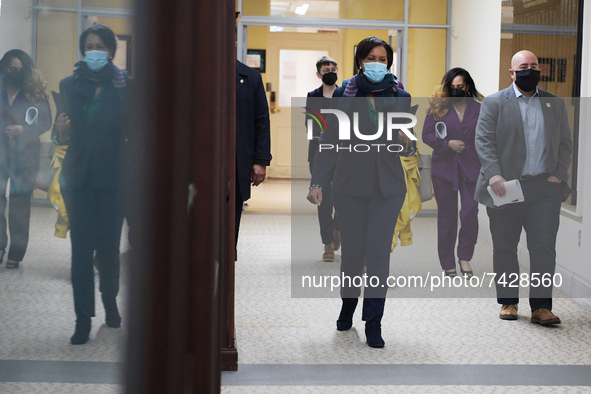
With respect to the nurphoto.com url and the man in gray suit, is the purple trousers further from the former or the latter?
the man in gray suit

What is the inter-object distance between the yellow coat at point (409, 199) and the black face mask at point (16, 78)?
4.50m

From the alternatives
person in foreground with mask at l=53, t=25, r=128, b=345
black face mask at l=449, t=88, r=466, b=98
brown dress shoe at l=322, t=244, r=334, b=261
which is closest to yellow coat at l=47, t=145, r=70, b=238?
person in foreground with mask at l=53, t=25, r=128, b=345

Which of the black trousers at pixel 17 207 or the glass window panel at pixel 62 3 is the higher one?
the glass window panel at pixel 62 3

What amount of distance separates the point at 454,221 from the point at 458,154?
47 centimetres

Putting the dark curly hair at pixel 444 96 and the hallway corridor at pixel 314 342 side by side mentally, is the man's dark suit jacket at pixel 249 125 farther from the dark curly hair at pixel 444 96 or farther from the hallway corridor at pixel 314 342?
the dark curly hair at pixel 444 96

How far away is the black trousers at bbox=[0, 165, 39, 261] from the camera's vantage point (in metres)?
0.25

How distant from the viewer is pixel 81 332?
0.99ft

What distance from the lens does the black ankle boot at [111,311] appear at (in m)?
0.32

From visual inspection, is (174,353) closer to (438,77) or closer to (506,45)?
(506,45)

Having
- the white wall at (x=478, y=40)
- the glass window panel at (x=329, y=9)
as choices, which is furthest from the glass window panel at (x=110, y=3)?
the glass window panel at (x=329, y=9)

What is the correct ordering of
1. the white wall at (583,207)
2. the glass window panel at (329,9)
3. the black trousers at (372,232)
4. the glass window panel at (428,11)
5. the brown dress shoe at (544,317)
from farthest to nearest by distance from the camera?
1. the glass window panel at (428,11)
2. the glass window panel at (329,9)
3. the white wall at (583,207)
4. the brown dress shoe at (544,317)
5. the black trousers at (372,232)

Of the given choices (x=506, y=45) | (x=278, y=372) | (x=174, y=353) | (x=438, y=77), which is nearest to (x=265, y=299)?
(x=278, y=372)

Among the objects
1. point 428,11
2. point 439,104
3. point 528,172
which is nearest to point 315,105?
point 439,104

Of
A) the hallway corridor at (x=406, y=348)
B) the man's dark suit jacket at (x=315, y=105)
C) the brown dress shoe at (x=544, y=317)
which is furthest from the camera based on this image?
the man's dark suit jacket at (x=315, y=105)
